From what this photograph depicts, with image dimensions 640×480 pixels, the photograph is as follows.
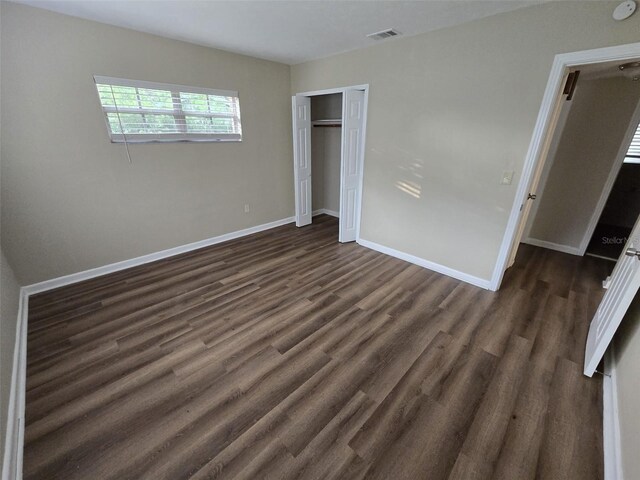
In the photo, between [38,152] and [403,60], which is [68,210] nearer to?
[38,152]

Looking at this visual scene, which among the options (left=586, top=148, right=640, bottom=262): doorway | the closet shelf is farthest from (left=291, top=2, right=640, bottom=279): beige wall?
(left=586, top=148, right=640, bottom=262): doorway

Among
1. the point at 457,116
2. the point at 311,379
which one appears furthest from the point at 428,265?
the point at 311,379

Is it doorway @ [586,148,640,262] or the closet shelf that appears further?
the closet shelf

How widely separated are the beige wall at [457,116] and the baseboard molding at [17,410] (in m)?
3.58

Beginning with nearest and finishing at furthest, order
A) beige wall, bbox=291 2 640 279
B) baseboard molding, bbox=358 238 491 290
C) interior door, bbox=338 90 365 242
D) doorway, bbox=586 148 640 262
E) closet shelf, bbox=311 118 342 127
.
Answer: beige wall, bbox=291 2 640 279 < baseboard molding, bbox=358 238 491 290 < interior door, bbox=338 90 365 242 < doorway, bbox=586 148 640 262 < closet shelf, bbox=311 118 342 127

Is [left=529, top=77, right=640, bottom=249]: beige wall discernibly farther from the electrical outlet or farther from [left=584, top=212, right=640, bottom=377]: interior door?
[left=584, top=212, right=640, bottom=377]: interior door

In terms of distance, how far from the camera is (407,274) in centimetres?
320

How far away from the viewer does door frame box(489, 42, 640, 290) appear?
1.89 meters

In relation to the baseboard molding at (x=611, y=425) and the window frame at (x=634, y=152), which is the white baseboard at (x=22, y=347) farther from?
the window frame at (x=634, y=152)

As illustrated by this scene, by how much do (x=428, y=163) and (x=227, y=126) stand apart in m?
2.73

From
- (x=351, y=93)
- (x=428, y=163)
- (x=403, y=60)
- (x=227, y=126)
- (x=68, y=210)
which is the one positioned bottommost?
(x=68, y=210)

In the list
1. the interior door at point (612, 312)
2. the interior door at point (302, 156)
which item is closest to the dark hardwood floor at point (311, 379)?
the interior door at point (612, 312)

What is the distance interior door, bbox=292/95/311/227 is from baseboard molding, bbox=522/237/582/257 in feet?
11.7

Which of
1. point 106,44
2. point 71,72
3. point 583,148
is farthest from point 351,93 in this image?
point 583,148
